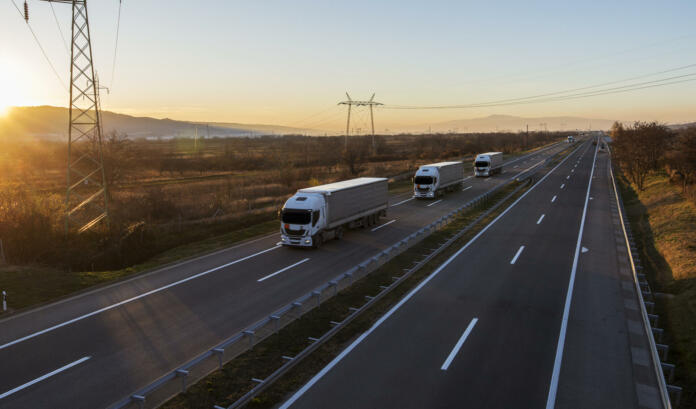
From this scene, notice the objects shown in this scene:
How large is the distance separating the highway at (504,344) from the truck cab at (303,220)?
7391mm

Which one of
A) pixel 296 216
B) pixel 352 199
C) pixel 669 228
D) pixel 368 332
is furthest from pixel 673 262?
pixel 296 216

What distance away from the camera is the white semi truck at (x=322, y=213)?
22641 millimetres

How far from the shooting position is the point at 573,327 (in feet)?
43.1

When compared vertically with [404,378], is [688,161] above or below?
above

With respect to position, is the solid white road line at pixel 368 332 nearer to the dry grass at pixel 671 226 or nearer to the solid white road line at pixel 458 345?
the solid white road line at pixel 458 345

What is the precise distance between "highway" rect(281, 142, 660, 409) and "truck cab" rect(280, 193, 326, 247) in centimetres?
739

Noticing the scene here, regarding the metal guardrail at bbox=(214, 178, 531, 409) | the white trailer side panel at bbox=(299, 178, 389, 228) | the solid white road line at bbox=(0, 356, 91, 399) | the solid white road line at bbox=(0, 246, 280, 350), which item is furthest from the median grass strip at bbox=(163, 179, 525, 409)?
the solid white road line at bbox=(0, 246, 280, 350)

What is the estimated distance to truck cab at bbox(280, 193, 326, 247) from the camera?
2256 cm

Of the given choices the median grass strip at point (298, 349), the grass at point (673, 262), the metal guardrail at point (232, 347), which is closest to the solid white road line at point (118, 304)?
the metal guardrail at point (232, 347)

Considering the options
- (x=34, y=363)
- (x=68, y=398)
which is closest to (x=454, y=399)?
(x=68, y=398)

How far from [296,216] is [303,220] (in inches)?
19.8

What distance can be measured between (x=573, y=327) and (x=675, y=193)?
30899 mm

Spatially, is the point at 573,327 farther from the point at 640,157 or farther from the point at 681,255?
the point at 640,157

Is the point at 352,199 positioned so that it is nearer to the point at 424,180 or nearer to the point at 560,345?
the point at 424,180
